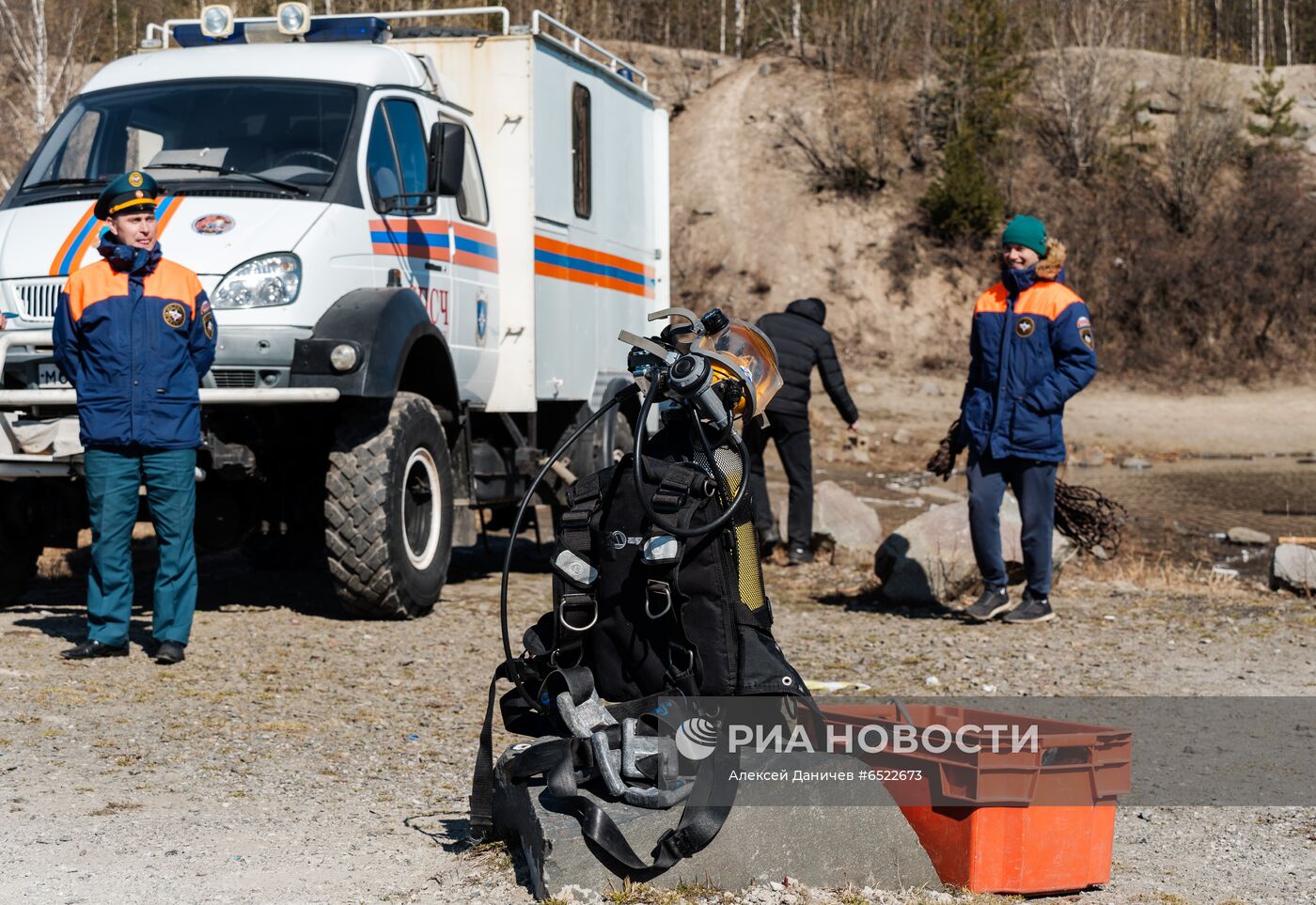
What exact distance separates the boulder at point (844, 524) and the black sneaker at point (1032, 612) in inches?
120

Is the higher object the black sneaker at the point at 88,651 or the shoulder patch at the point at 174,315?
the shoulder patch at the point at 174,315

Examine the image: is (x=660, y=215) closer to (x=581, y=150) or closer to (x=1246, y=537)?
(x=581, y=150)

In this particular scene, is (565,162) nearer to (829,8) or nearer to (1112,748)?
(1112,748)

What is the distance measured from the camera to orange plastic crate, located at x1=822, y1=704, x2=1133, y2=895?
→ 4.14 meters

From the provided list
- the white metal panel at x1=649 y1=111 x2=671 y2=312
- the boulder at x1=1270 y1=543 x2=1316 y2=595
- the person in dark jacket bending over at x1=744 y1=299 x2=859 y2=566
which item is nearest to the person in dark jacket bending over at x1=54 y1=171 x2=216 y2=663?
the person in dark jacket bending over at x1=744 y1=299 x2=859 y2=566

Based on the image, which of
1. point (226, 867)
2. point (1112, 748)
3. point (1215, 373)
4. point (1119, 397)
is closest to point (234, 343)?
point (226, 867)

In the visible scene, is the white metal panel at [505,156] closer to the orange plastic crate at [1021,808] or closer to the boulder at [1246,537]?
the orange plastic crate at [1021,808]

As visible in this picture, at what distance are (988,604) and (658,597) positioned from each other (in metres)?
5.13

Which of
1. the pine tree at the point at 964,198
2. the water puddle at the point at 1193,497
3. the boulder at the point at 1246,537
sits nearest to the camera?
the water puddle at the point at 1193,497

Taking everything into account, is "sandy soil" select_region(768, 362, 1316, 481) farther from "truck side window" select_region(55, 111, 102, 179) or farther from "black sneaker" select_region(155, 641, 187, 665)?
"black sneaker" select_region(155, 641, 187, 665)

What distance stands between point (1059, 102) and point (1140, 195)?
3246 millimetres

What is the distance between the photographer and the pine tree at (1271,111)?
35.7 metres

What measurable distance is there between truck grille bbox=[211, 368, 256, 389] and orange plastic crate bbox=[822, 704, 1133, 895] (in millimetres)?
4626

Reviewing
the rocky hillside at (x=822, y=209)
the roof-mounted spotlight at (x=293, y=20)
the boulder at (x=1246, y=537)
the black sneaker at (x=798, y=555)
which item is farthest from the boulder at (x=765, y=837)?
the rocky hillside at (x=822, y=209)
